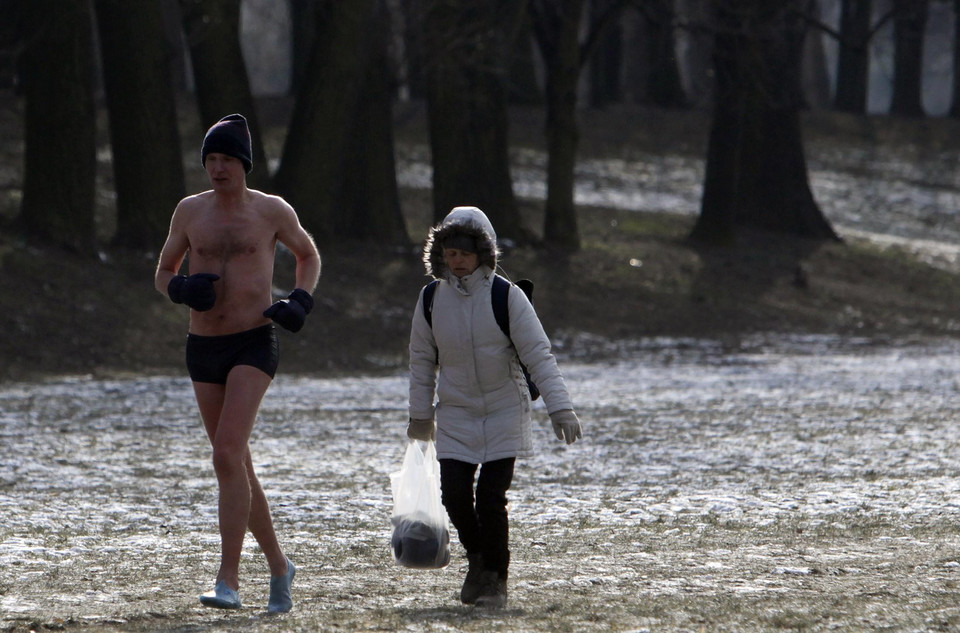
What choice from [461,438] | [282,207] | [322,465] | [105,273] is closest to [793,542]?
[461,438]

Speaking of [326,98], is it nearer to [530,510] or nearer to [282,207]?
[530,510]

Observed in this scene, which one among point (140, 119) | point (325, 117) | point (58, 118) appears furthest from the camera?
→ point (325, 117)

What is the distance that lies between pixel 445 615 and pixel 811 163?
3673 centimetres

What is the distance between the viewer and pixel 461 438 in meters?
5.98

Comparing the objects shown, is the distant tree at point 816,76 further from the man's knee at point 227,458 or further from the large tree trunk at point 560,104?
the man's knee at point 227,458

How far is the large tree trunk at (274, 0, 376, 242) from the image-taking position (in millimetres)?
21047

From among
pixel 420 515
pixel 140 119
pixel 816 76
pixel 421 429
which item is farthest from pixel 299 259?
pixel 816 76

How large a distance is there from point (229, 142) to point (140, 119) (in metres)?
13.9

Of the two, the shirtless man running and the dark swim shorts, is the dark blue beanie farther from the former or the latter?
the dark swim shorts

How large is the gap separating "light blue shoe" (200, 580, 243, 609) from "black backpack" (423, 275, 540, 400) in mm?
1243

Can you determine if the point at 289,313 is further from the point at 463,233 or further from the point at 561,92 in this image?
the point at 561,92

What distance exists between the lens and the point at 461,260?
599 cm

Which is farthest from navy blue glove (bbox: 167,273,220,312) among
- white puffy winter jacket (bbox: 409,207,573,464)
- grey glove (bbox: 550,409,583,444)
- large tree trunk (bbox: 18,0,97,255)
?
large tree trunk (bbox: 18,0,97,255)

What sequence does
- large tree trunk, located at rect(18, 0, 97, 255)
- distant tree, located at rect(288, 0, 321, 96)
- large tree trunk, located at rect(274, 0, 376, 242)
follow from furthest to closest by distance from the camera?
distant tree, located at rect(288, 0, 321, 96) < large tree trunk, located at rect(274, 0, 376, 242) < large tree trunk, located at rect(18, 0, 97, 255)
